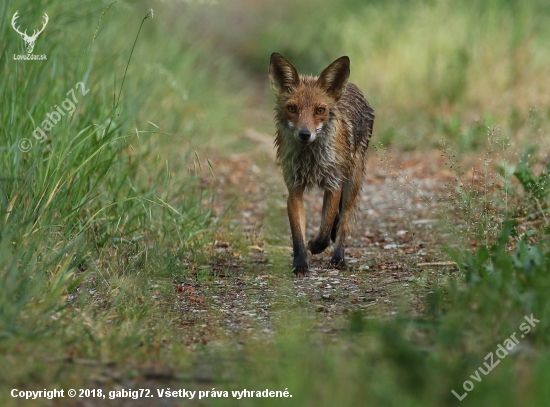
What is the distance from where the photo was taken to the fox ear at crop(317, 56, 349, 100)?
19.6ft

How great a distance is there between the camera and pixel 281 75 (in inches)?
238

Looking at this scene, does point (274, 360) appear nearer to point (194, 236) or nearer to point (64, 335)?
point (64, 335)

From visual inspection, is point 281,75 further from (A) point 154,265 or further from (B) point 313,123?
(A) point 154,265

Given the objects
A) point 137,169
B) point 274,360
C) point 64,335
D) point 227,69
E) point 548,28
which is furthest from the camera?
point 227,69

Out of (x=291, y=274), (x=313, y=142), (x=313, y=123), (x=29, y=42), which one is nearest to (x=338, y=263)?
(x=291, y=274)

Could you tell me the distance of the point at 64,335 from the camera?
3736 millimetres

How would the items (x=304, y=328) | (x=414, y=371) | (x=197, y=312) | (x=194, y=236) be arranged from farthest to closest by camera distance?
1. (x=194, y=236)
2. (x=197, y=312)
3. (x=304, y=328)
4. (x=414, y=371)

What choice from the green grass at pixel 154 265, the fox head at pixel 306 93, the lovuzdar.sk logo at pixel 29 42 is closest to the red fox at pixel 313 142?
the fox head at pixel 306 93

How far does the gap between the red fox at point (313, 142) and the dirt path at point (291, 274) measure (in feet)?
0.86

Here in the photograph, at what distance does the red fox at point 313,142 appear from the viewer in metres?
5.86

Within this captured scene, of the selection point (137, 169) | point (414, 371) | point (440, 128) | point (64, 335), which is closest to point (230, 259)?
point (137, 169)

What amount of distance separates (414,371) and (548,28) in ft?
32.1

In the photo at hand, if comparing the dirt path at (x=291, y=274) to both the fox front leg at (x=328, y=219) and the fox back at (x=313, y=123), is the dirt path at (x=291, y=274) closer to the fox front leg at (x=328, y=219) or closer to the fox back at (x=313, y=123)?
the fox front leg at (x=328, y=219)

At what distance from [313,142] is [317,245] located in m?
0.80
